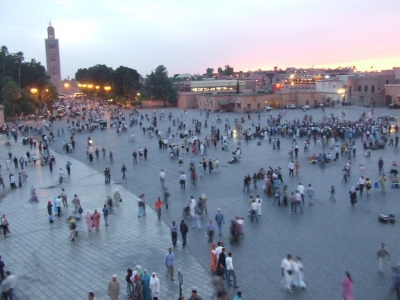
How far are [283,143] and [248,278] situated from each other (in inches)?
824

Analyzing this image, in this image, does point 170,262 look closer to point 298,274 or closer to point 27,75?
point 298,274

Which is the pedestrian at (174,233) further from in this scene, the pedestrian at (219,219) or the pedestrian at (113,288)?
the pedestrian at (113,288)

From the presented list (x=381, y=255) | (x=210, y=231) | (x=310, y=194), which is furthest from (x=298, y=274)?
(x=310, y=194)

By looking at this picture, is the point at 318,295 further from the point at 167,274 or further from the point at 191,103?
the point at 191,103

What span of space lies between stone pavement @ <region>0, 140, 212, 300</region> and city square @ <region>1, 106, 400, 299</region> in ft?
0.09

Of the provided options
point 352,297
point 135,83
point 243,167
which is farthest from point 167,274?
point 135,83

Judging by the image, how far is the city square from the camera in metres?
9.66

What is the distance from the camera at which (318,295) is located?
894cm

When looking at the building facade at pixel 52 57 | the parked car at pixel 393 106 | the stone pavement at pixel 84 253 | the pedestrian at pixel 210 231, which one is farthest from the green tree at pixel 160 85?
the pedestrian at pixel 210 231

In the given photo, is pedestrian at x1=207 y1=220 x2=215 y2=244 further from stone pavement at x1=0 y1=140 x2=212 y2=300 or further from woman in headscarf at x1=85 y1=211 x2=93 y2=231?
woman in headscarf at x1=85 y1=211 x2=93 y2=231

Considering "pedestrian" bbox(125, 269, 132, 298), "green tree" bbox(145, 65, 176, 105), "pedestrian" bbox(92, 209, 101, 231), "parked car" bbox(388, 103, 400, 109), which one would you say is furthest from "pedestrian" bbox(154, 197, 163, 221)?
"green tree" bbox(145, 65, 176, 105)

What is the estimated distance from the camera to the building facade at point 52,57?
107938mm

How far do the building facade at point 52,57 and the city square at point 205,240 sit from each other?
94189mm

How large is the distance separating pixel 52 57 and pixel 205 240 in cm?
10678
